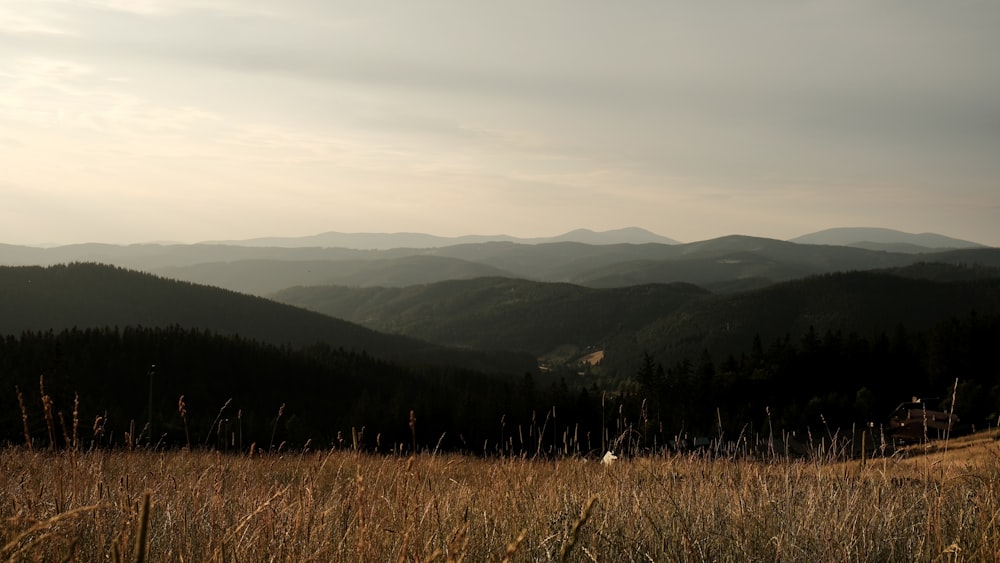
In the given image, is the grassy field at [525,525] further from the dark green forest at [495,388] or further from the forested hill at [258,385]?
the forested hill at [258,385]

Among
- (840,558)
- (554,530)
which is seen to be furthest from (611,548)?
(840,558)

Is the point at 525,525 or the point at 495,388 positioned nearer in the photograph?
the point at 525,525

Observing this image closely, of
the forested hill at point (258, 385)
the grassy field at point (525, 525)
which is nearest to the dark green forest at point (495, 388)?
the forested hill at point (258, 385)

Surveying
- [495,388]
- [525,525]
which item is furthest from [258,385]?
[525,525]

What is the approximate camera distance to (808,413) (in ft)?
259

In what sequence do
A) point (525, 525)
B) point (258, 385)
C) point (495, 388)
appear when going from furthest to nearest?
1. point (495, 388)
2. point (258, 385)
3. point (525, 525)

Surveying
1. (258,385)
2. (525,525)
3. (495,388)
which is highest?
(525,525)

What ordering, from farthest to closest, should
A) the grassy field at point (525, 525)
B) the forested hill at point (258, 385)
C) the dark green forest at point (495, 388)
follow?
the forested hill at point (258, 385)
the dark green forest at point (495, 388)
the grassy field at point (525, 525)

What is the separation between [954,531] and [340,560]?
394 cm

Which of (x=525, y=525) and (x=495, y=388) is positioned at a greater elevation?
(x=525, y=525)

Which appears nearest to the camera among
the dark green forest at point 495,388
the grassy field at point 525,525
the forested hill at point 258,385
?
the grassy field at point 525,525

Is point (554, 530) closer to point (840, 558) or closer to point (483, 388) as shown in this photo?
point (840, 558)

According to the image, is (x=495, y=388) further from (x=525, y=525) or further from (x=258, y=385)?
(x=525, y=525)

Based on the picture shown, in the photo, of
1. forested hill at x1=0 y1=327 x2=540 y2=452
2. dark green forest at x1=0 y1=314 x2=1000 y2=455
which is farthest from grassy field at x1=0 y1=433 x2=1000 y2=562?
forested hill at x1=0 y1=327 x2=540 y2=452
